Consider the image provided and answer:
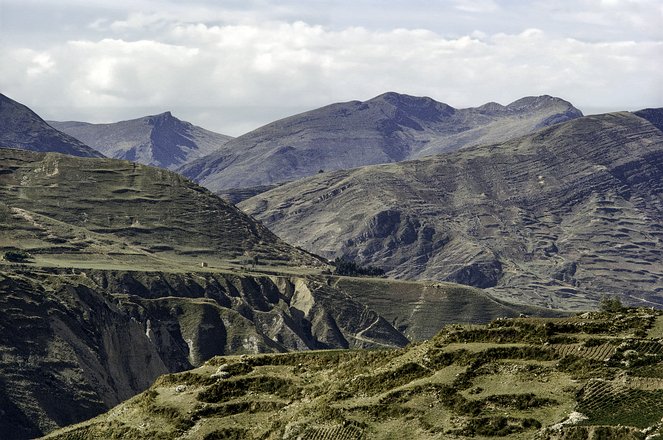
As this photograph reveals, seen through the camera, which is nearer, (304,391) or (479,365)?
(479,365)

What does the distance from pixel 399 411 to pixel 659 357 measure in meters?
17.2

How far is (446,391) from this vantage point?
84500 mm

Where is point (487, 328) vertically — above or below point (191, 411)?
above

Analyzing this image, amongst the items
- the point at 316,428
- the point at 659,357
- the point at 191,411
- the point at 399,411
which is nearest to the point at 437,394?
the point at 399,411

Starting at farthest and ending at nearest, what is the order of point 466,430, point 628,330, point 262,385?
point 262,385, point 628,330, point 466,430

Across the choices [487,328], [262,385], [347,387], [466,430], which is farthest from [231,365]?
[466,430]

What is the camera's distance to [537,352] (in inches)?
3410

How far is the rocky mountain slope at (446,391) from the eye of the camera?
7800 cm

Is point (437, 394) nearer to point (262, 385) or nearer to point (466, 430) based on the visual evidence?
point (466, 430)

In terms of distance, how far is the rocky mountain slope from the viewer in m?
78.0

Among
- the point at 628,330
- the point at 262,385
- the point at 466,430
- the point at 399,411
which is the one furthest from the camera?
the point at 262,385

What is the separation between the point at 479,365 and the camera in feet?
284

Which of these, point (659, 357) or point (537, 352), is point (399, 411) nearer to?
point (537, 352)

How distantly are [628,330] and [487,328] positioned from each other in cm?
1008
